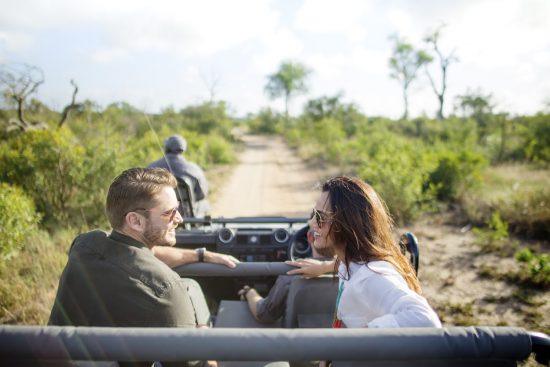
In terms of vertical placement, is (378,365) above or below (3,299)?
above

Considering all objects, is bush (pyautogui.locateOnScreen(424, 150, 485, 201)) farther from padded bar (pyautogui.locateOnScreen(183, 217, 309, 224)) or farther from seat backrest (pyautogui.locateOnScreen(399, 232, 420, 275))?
seat backrest (pyautogui.locateOnScreen(399, 232, 420, 275))

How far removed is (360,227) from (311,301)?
0.90 metres

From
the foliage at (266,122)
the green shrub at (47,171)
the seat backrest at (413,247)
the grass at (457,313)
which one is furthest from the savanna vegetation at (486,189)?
the foliage at (266,122)

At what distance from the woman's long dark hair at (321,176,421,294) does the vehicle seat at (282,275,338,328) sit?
68 cm

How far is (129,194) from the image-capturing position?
1.77 meters

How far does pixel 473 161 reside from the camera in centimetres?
852

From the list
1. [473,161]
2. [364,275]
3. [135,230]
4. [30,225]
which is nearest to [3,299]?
[30,225]

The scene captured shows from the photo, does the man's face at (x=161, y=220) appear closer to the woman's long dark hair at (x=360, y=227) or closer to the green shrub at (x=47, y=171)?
the woman's long dark hair at (x=360, y=227)

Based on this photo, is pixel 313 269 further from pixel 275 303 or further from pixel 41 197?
pixel 41 197

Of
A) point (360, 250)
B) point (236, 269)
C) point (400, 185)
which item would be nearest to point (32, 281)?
point (236, 269)

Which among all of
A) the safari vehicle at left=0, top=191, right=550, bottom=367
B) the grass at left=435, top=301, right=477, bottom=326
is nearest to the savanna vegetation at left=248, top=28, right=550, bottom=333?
the grass at left=435, top=301, right=477, bottom=326

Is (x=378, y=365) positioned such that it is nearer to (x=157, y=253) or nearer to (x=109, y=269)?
(x=109, y=269)

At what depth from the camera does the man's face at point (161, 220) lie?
1816mm

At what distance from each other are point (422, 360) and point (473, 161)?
8.78 metres
